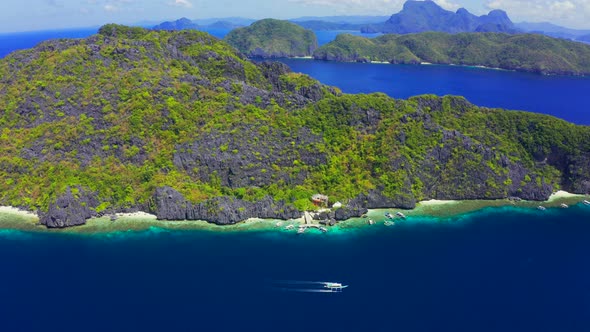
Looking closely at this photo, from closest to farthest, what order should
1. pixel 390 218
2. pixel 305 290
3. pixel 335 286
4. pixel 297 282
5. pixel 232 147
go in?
pixel 305 290 < pixel 335 286 < pixel 297 282 < pixel 390 218 < pixel 232 147

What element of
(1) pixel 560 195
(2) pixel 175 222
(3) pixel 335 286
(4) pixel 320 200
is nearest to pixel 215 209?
(2) pixel 175 222

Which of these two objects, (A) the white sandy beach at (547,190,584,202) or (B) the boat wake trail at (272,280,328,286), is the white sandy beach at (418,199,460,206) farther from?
(B) the boat wake trail at (272,280,328,286)

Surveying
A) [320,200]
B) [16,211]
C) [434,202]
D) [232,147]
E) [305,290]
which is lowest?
[305,290]

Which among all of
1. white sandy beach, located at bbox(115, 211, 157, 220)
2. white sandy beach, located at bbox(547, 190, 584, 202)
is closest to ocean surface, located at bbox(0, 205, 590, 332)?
white sandy beach, located at bbox(115, 211, 157, 220)

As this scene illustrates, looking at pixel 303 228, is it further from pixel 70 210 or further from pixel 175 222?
pixel 70 210

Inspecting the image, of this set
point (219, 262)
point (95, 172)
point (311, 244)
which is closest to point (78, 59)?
point (95, 172)

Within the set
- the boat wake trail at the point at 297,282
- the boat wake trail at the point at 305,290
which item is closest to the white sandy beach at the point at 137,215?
the boat wake trail at the point at 297,282
